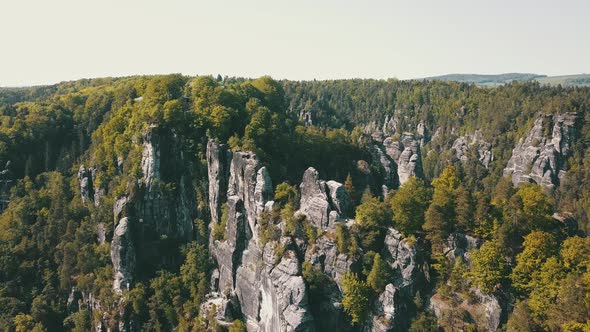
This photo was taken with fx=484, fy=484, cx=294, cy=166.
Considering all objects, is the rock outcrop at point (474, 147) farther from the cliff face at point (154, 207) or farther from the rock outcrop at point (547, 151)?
the cliff face at point (154, 207)

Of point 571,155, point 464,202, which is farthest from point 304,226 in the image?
point 571,155

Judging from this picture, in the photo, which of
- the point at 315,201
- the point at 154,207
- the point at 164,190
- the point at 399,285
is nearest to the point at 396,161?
the point at 164,190

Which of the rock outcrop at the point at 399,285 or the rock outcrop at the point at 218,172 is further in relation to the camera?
the rock outcrop at the point at 218,172

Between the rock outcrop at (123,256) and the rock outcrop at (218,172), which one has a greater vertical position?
the rock outcrop at (218,172)

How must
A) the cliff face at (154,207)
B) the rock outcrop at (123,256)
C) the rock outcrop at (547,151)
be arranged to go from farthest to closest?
the rock outcrop at (547,151), the cliff face at (154,207), the rock outcrop at (123,256)

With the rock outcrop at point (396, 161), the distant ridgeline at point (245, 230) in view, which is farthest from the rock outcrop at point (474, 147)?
the distant ridgeline at point (245, 230)

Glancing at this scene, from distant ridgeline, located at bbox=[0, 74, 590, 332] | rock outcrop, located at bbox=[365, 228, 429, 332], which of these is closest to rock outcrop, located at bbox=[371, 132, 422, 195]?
distant ridgeline, located at bbox=[0, 74, 590, 332]

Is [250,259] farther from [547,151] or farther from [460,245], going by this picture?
[547,151]

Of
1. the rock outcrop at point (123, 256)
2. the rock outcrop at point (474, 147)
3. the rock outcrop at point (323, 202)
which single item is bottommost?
the rock outcrop at point (123, 256)
